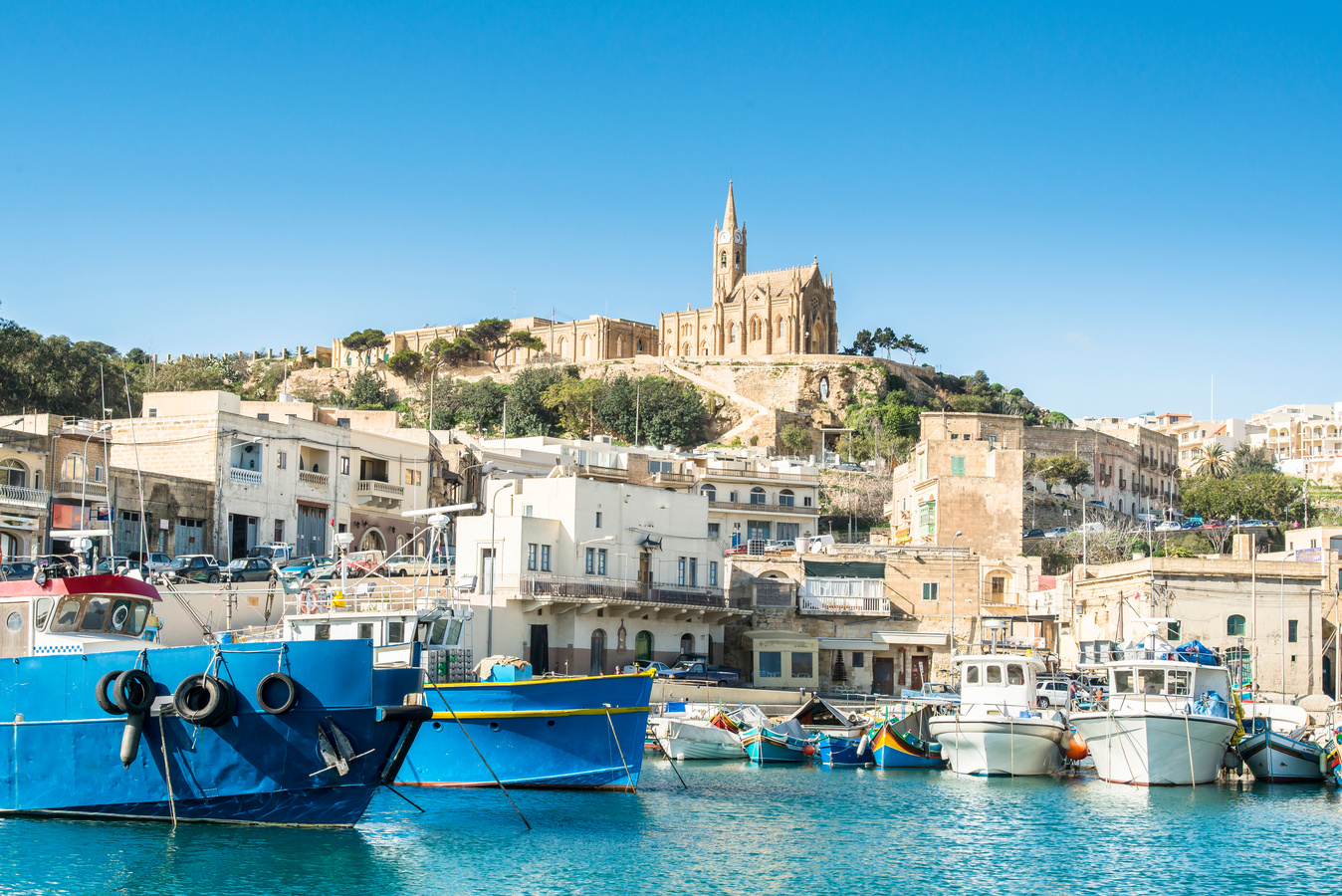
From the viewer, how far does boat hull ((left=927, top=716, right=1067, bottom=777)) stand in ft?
116

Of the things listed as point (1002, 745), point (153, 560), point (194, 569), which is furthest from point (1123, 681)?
point (153, 560)

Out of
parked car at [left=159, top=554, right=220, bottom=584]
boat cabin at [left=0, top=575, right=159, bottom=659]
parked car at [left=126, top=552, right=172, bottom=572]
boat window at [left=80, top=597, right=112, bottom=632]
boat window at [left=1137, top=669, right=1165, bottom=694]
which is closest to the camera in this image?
boat cabin at [left=0, top=575, right=159, bottom=659]

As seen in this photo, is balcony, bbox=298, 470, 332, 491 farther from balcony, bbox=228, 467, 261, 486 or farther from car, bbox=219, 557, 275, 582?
car, bbox=219, 557, 275, 582

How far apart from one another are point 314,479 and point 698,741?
22.6 meters

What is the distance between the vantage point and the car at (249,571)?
4269 centimetres

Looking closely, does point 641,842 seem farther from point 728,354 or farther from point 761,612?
point 728,354

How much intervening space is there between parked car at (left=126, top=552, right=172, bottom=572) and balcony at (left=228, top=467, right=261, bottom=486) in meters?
5.07

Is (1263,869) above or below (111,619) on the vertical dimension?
below

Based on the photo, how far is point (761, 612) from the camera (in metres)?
52.8

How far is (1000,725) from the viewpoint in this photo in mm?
35312

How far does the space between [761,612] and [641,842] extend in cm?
2834

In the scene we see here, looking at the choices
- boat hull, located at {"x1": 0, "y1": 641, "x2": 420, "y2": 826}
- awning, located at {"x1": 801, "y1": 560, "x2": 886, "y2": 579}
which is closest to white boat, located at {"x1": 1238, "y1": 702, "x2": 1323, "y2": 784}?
awning, located at {"x1": 801, "y1": 560, "x2": 886, "y2": 579}

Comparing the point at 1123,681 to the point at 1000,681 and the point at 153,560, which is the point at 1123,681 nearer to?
the point at 1000,681

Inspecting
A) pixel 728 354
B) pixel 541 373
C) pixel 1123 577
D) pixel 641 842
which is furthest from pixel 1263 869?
pixel 728 354
